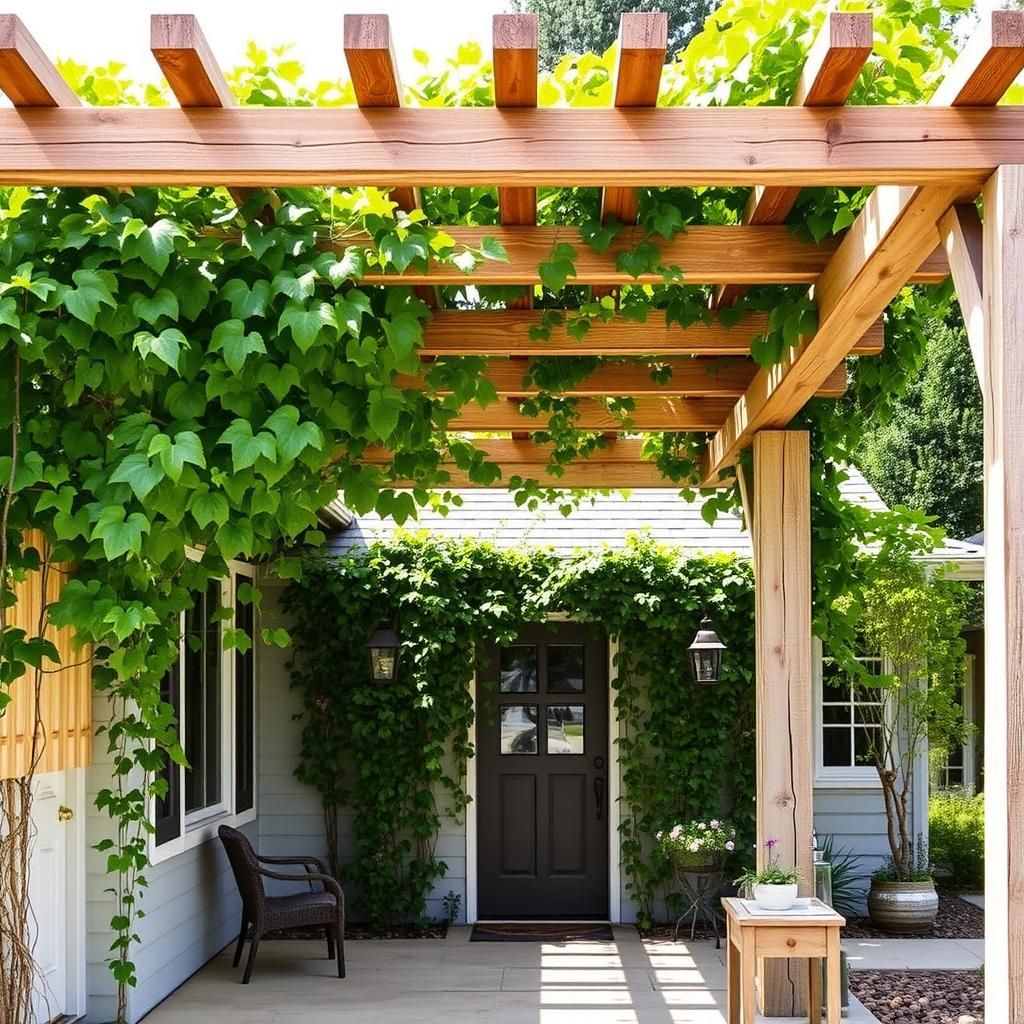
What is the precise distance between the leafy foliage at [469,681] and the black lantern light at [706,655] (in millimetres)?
515

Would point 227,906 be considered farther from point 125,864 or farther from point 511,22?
point 511,22

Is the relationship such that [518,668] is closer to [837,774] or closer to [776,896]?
[837,774]

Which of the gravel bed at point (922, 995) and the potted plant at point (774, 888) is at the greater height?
the potted plant at point (774, 888)

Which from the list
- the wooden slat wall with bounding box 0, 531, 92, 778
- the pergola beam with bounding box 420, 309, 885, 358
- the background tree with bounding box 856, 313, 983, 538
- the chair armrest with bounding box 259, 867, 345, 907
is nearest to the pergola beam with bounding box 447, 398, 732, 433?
the pergola beam with bounding box 420, 309, 885, 358

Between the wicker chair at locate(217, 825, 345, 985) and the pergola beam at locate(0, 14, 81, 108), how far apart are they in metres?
5.26

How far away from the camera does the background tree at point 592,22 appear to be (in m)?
22.3

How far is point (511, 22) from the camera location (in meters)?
2.86

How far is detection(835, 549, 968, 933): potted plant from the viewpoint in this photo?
353 inches

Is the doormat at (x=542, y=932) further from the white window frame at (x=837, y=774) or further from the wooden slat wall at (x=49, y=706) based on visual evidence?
the wooden slat wall at (x=49, y=706)

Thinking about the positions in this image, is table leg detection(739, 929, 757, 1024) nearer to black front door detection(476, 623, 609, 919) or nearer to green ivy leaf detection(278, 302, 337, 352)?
green ivy leaf detection(278, 302, 337, 352)

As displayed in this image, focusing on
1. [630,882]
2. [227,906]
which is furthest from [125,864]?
[630,882]

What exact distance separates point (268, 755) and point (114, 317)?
6.39 metres

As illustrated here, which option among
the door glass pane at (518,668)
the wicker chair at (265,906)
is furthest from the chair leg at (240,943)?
the door glass pane at (518,668)

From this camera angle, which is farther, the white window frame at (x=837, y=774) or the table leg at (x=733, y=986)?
the white window frame at (x=837, y=774)
